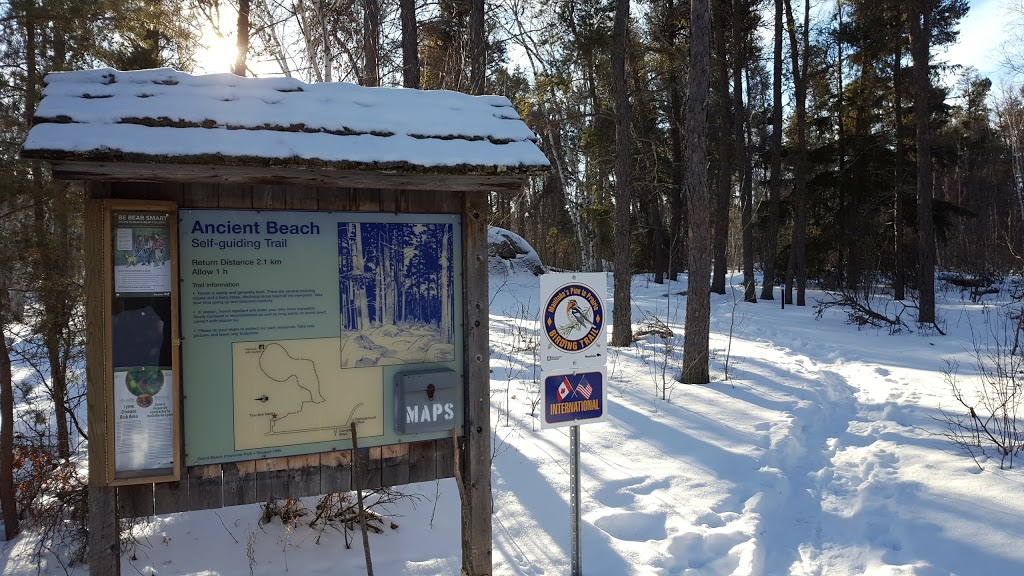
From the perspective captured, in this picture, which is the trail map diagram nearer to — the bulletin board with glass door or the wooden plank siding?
the wooden plank siding

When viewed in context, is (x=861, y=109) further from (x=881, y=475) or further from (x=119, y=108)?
(x=119, y=108)

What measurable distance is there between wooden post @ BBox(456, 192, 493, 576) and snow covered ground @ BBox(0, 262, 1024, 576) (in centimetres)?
63

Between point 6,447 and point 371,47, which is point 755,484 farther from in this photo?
point 371,47

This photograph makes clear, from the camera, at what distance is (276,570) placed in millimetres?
4344

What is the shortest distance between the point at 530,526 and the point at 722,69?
65.6 ft

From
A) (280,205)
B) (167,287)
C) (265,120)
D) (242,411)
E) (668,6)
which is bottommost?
(242,411)

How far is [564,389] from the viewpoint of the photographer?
3.87m

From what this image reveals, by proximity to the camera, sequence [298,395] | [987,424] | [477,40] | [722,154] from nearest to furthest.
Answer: [298,395], [987,424], [477,40], [722,154]

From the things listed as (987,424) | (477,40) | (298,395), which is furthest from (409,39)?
(987,424)

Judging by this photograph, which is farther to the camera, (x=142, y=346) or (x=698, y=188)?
(x=698, y=188)

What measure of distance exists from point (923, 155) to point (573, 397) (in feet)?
52.1

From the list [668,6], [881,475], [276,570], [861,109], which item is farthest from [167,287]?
[861,109]

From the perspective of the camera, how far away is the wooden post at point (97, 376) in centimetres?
307

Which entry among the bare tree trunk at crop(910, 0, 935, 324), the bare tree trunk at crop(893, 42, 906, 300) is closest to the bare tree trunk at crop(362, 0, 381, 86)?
the bare tree trunk at crop(910, 0, 935, 324)
